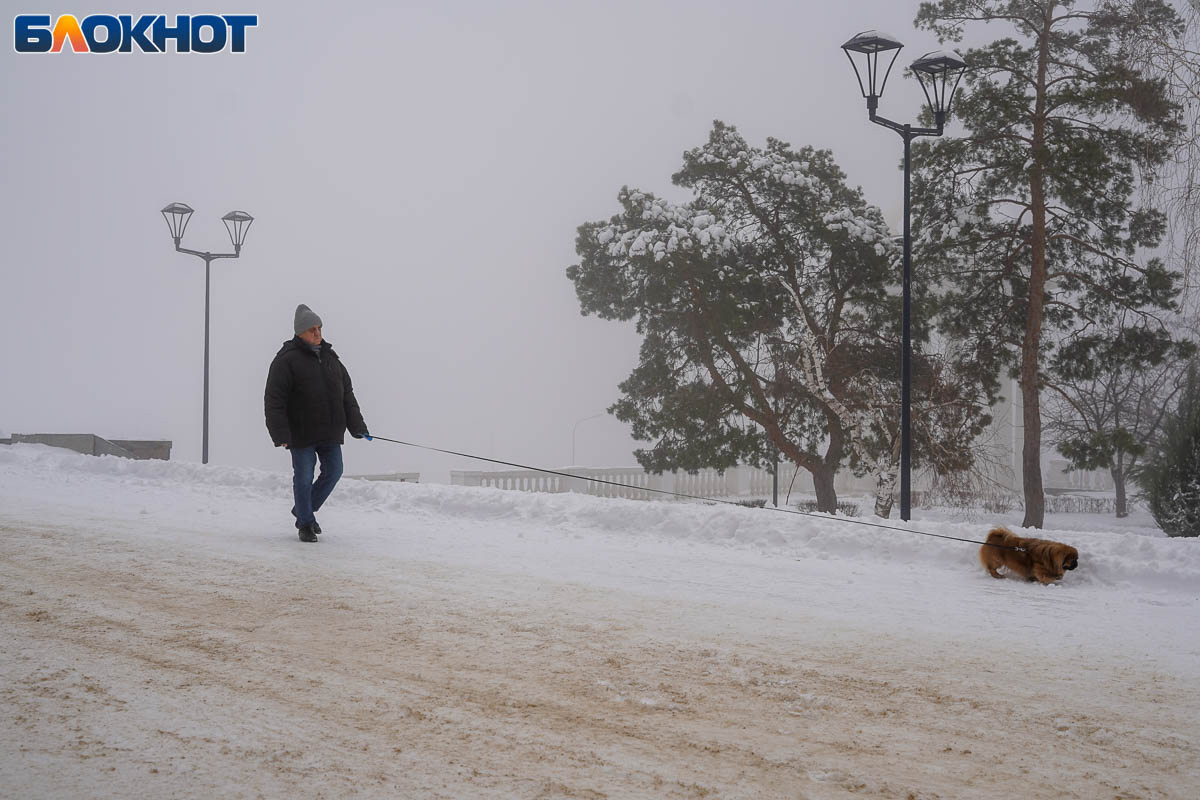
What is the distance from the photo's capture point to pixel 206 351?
20219 mm

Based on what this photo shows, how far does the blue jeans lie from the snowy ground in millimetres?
340

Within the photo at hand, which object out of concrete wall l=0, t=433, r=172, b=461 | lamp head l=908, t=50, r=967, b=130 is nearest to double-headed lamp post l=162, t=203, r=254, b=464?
concrete wall l=0, t=433, r=172, b=461

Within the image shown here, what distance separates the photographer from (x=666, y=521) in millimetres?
9930

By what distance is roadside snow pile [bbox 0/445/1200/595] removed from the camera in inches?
313

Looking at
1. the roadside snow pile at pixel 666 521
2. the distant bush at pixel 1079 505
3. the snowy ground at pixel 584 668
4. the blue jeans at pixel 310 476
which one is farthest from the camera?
the distant bush at pixel 1079 505

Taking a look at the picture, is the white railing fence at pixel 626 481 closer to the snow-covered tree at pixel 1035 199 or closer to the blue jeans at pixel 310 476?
the snow-covered tree at pixel 1035 199

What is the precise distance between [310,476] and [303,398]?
67 cm

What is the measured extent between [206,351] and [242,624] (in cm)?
1642

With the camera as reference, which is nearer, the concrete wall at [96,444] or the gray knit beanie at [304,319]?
the gray knit beanie at [304,319]

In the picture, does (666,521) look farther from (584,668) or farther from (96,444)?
(96,444)

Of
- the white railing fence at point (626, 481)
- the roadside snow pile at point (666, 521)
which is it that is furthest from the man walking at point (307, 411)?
the white railing fence at point (626, 481)

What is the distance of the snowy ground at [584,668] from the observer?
130 inches

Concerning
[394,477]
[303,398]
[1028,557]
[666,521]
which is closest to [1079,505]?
[394,477]

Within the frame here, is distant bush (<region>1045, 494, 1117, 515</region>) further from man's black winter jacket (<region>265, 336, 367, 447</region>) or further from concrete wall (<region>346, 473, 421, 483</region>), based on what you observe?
man's black winter jacket (<region>265, 336, 367, 447</region>)
